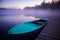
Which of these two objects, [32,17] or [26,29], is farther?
[32,17]

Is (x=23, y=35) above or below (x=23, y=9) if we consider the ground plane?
below

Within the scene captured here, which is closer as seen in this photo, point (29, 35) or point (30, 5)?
point (29, 35)

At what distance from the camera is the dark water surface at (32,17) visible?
198 cm

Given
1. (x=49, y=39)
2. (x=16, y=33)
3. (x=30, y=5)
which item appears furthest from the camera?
(x=30, y=5)

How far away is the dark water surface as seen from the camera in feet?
6.51

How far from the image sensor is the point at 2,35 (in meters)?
1.97

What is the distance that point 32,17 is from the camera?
81.1 inches

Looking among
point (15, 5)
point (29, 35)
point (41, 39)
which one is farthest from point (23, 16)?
point (41, 39)

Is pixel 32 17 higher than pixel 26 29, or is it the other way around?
pixel 32 17

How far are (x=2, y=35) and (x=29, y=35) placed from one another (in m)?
0.52

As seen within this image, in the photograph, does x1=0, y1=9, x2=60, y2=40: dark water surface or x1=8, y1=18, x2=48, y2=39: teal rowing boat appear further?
x1=0, y1=9, x2=60, y2=40: dark water surface

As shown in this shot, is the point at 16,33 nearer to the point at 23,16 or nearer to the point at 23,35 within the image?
the point at 23,35

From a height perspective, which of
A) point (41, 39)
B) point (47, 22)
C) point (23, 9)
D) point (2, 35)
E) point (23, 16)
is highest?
point (23, 9)

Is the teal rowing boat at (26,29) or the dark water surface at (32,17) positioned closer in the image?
the teal rowing boat at (26,29)
